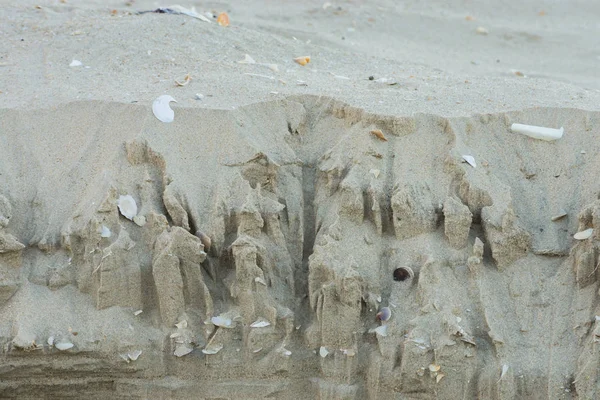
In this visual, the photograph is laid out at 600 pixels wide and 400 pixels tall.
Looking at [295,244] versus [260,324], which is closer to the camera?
[260,324]

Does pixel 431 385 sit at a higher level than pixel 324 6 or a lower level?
lower

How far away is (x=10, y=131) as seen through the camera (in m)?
4.75

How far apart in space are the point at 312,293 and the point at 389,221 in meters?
0.51

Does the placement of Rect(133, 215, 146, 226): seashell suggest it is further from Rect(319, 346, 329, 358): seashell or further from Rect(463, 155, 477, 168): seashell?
Rect(463, 155, 477, 168): seashell

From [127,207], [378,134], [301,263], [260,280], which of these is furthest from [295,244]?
[127,207]

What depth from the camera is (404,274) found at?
4.36 m

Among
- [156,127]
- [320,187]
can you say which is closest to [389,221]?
[320,187]

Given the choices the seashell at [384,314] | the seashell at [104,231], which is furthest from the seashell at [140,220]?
the seashell at [384,314]

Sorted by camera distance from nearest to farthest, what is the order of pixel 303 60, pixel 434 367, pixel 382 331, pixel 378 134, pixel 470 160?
pixel 434 367, pixel 382 331, pixel 470 160, pixel 378 134, pixel 303 60

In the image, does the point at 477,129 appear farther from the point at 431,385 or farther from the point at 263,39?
the point at 263,39

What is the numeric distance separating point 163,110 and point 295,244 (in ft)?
3.12

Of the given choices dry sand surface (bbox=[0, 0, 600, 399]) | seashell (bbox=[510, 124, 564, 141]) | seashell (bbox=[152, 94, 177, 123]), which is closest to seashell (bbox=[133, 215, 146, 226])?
dry sand surface (bbox=[0, 0, 600, 399])

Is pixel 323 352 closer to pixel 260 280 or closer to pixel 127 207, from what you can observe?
pixel 260 280

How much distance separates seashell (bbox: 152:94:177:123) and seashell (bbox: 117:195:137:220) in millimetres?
469
